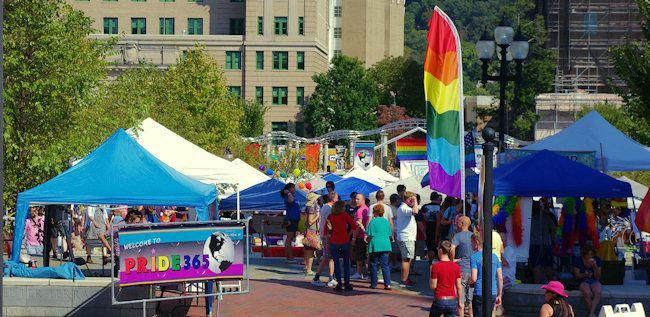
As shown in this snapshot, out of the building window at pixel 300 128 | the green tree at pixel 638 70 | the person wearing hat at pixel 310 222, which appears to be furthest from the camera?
the building window at pixel 300 128

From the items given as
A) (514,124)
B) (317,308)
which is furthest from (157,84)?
(317,308)

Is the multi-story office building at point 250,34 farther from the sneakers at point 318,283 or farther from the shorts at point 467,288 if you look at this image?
the shorts at point 467,288

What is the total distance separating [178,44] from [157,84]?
4443 centimetres

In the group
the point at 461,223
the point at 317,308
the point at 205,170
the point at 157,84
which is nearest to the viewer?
the point at 461,223

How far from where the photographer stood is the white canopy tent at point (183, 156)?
80.6 feet

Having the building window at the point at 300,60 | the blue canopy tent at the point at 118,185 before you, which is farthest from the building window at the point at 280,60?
the blue canopy tent at the point at 118,185

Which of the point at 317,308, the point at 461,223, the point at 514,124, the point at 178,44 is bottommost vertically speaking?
the point at 317,308

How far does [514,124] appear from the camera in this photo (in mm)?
96875

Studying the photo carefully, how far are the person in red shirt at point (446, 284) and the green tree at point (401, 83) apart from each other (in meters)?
Result: 102

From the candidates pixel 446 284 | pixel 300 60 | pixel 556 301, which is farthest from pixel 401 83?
pixel 556 301

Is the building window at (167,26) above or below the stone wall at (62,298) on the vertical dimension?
above

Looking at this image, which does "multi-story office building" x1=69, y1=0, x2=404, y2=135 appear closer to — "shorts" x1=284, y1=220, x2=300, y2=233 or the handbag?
"shorts" x1=284, y1=220, x2=300, y2=233

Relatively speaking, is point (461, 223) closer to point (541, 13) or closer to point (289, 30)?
point (541, 13)

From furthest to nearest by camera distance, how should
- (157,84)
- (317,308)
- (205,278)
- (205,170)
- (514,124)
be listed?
(514,124), (157,84), (205,170), (317,308), (205,278)
